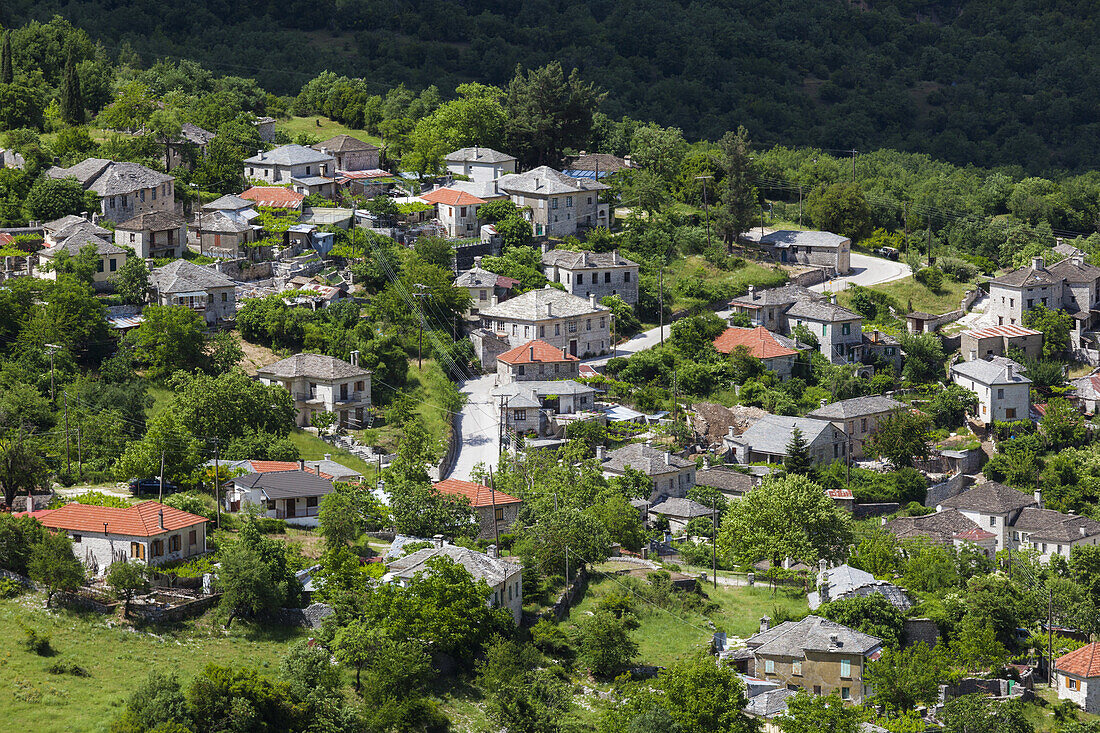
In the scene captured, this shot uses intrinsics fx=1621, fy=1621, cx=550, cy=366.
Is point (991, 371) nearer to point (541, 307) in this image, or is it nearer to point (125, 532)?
point (541, 307)

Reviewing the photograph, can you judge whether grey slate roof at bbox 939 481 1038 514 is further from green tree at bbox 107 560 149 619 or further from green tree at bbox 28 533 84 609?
green tree at bbox 28 533 84 609

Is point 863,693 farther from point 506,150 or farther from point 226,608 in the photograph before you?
point 506,150

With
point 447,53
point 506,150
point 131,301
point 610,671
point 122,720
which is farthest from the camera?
point 447,53

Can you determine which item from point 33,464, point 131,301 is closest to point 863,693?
point 33,464

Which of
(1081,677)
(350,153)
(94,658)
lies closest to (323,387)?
(94,658)

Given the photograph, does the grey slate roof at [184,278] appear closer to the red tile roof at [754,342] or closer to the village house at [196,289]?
the village house at [196,289]
